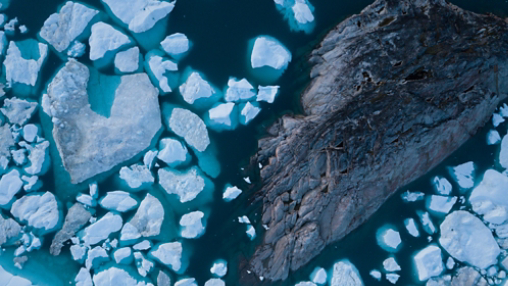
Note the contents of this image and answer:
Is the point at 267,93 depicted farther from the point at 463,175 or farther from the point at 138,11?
the point at 463,175

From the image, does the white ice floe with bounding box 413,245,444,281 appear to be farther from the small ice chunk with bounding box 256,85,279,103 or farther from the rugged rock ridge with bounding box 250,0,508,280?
the small ice chunk with bounding box 256,85,279,103

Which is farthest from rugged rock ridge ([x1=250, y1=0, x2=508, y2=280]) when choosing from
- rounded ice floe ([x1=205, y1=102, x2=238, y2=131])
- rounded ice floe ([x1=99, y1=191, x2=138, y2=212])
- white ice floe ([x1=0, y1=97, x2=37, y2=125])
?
white ice floe ([x1=0, y1=97, x2=37, y2=125])

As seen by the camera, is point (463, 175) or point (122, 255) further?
point (463, 175)

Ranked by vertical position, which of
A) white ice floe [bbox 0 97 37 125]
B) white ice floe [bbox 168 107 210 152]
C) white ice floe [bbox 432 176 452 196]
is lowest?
white ice floe [bbox 432 176 452 196]

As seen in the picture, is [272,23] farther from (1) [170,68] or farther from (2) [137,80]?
(2) [137,80]

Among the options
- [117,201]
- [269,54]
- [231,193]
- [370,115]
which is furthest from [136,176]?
[370,115]

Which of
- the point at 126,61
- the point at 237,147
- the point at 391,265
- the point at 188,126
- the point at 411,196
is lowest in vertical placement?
the point at 391,265
